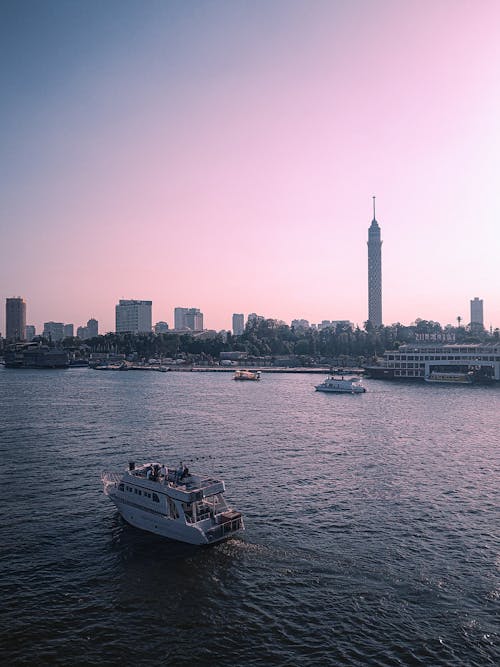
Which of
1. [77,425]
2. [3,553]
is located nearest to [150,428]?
[77,425]

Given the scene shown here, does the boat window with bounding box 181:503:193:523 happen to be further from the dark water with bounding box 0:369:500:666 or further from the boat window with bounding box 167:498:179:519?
the dark water with bounding box 0:369:500:666

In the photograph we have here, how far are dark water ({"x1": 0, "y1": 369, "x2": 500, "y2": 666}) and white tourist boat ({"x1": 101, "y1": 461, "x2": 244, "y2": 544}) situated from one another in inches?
40.8

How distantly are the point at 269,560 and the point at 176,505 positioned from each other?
7.40 meters

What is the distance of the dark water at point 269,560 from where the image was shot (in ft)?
86.5

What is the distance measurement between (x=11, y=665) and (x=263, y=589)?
1313 cm

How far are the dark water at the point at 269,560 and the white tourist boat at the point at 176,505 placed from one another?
1.04 meters

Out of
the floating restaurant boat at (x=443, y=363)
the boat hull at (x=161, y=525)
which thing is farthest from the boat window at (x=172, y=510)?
the floating restaurant boat at (x=443, y=363)

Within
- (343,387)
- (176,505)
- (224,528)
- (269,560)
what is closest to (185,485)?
(176,505)

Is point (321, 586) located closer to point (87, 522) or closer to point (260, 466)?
point (87, 522)

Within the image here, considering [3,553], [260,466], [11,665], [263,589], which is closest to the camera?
[11,665]

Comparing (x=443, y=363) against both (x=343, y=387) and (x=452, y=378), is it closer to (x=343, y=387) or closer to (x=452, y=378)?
(x=452, y=378)

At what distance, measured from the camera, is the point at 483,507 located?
44531 millimetres

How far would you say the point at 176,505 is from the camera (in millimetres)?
37781

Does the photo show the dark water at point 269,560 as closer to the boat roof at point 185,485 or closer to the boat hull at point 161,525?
the boat hull at point 161,525
